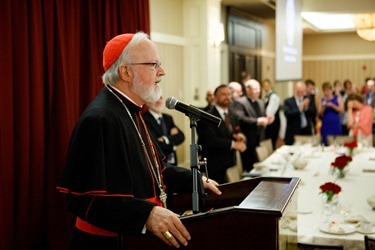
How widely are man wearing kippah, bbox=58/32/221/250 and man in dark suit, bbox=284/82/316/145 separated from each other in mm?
6973

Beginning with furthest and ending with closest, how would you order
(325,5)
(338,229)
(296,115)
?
(325,5) < (296,115) < (338,229)

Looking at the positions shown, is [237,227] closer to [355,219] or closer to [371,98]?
[355,219]

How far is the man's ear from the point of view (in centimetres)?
212

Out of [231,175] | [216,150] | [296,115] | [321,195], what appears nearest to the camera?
[321,195]

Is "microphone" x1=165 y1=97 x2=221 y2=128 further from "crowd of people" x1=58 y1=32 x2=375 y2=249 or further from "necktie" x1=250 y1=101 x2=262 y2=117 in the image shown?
"necktie" x1=250 y1=101 x2=262 y2=117

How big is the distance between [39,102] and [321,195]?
7.56 feet

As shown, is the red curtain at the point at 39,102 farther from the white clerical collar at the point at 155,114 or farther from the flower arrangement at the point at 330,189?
the flower arrangement at the point at 330,189

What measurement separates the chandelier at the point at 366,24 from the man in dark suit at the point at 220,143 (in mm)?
4313

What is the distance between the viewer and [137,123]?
7.30ft

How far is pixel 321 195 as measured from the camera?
4.05m

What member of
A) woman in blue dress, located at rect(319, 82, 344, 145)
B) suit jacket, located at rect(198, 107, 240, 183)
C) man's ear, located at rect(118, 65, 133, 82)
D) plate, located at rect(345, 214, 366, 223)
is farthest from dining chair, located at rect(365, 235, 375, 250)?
woman in blue dress, located at rect(319, 82, 344, 145)

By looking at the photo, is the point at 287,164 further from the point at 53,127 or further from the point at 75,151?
the point at 75,151

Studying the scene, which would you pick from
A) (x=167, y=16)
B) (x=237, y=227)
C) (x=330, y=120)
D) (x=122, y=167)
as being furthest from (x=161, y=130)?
(x=330, y=120)

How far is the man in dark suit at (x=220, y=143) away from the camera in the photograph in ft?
17.5
